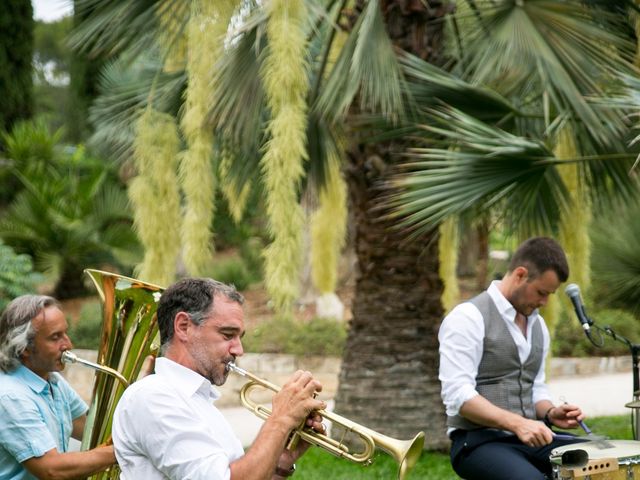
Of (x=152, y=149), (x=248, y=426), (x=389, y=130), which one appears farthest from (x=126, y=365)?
(x=248, y=426)

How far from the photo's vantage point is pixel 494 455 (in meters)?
4.40

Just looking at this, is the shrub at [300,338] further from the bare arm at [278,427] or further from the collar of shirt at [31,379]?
the bare arm at [278,427]

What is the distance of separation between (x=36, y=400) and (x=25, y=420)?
0.50ft

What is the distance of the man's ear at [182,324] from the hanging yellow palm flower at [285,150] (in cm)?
284

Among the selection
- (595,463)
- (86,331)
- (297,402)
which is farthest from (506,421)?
(86,331)

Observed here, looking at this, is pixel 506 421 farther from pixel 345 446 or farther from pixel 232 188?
pixel 232 188

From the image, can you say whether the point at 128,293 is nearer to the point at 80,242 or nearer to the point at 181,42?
the point at 181,42

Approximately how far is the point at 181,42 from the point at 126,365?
13.1 feet

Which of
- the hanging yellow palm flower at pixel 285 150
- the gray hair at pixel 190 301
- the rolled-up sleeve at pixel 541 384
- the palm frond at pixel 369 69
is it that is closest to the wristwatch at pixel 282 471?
the gray hair at pixel 190 301

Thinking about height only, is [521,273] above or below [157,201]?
below

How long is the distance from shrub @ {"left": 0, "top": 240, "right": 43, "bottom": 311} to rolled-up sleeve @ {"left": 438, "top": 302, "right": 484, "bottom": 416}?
264 inches

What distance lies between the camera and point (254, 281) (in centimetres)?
1591

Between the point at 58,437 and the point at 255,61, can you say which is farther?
the point at 255,61

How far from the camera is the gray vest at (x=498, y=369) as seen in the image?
461cm
